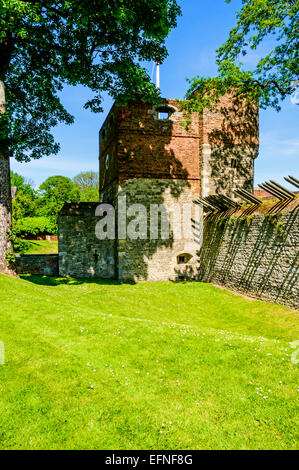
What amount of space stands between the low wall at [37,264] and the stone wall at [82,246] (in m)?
0.68

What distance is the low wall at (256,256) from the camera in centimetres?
1044

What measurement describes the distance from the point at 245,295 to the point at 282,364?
7786 mm

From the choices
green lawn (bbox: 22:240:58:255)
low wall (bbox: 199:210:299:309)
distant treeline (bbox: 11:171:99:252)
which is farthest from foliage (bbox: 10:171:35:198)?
low wall (bbox: 199:210:299:309)

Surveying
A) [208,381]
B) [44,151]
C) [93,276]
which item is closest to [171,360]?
[208,381]

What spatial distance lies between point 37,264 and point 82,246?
3025mm

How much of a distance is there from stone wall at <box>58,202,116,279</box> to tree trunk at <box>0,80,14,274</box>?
446 cm

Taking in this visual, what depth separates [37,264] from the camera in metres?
16.6

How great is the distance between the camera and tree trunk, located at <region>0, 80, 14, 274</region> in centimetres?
1149

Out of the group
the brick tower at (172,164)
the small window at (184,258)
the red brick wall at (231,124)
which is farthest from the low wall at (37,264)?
the red brick wall at (231,124)

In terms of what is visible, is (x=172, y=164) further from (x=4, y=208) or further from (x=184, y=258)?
(x=4, y=208)

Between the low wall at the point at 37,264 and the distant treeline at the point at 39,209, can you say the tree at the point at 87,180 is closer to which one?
the distant treeline at the point at 39,209

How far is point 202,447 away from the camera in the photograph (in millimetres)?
3383

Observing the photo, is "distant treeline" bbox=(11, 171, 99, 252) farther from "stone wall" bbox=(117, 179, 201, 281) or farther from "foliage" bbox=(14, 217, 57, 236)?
"stone wall" bbox=(117, 179, 201, 281)

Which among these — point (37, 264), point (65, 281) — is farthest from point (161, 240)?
point (37, 264)
